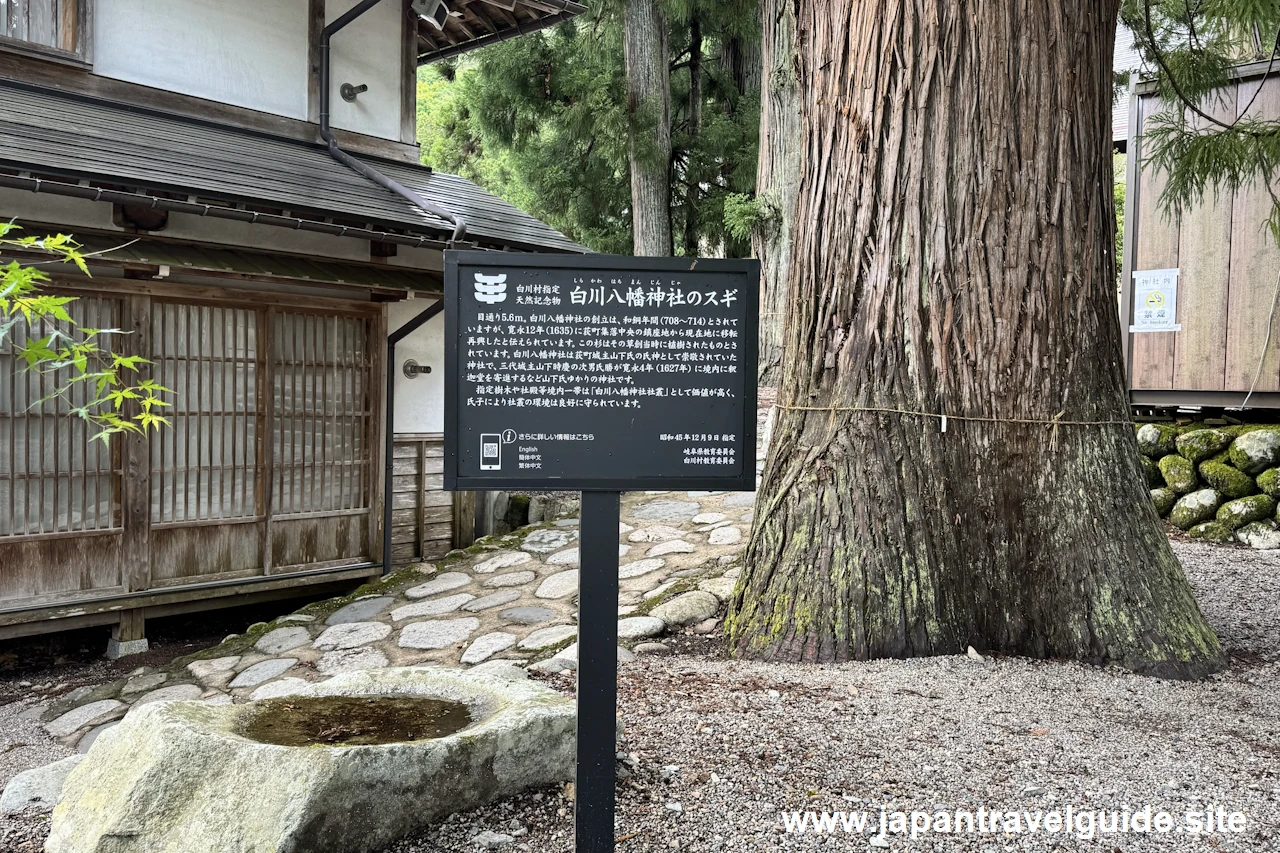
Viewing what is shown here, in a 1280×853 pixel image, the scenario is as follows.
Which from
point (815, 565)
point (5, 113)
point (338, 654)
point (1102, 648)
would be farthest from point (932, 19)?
point (5, 113)

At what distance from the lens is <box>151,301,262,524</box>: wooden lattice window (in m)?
7.16

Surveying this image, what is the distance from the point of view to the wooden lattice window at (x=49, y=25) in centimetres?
690

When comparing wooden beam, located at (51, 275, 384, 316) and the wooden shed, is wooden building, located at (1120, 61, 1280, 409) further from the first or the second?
wooden beam, located at (51, 275, 384, 316)

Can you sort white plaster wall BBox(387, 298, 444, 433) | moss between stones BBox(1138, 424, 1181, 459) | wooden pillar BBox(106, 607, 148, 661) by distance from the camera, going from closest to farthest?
1. wooden pillar BBox(106, 607, 148, 661)
2. moss between stones BBox(1138, 424, 1181, 459)
3. white plaster wall BBox(387, 298, 444, 433)

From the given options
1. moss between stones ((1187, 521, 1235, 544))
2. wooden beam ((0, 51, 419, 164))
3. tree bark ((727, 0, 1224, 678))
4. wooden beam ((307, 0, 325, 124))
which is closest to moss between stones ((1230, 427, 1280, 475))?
moss between stones ((1187, 521, 1235, 544))

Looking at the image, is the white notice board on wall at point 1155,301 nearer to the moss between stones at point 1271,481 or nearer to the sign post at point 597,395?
the moss between stones at point 1271,481

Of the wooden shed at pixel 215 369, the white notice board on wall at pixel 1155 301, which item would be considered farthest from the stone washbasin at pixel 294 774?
the white notice board on wall at pixel 1155 301

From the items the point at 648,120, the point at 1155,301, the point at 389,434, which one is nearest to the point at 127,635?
the point at 389,434

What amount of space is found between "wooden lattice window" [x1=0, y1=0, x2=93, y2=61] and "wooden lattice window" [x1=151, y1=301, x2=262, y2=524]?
2067 millimetres

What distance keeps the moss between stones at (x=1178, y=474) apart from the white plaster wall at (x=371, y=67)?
7.72m

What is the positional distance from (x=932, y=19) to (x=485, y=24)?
718 centimetres

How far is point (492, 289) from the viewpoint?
265cm

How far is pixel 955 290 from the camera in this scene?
441cm

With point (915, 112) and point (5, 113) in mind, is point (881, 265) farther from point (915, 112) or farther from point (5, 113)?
point (5, 113)
